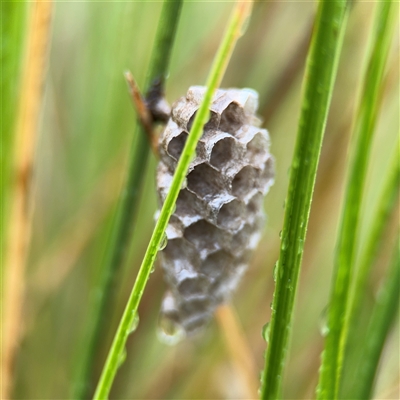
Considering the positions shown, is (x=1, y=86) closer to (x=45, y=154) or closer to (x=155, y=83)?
(x=155, y=83)

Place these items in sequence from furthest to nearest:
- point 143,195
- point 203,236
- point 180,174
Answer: point 143,195 → point 203,236 → point 180,174

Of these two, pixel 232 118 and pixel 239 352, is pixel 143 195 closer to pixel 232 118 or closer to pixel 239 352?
pixel 239 352

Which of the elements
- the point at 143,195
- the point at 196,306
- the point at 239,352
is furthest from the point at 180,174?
the point at 143,195

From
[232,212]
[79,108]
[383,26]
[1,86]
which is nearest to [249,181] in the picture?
[232,212]

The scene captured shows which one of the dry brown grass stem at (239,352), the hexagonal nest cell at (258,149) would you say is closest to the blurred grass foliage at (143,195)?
the dry brown grass stem at (239,352)

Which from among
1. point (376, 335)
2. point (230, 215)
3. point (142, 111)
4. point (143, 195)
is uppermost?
point (143, 195)

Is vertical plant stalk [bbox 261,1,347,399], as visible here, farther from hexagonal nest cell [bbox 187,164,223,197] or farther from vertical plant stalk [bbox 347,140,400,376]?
vertical plant stalk [bbox 347,140,400,376]
